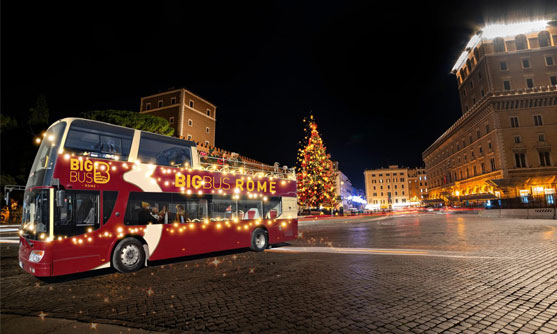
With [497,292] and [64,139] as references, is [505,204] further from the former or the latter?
[64,139]

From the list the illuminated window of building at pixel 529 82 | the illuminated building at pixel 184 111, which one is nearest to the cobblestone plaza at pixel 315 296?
the illuminated building at pixel 184 111

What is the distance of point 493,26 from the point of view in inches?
2015

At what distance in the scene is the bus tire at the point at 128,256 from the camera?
8.01 m

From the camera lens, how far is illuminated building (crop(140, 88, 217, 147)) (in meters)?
50.3

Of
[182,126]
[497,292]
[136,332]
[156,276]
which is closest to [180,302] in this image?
[136,332]

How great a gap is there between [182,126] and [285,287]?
48399mm

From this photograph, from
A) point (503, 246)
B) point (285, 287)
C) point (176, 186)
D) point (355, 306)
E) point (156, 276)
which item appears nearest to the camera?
point (355, 306)

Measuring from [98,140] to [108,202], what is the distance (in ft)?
6.10

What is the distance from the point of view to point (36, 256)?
6887 mm

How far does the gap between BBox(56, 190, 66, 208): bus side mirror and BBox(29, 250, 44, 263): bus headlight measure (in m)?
1.22

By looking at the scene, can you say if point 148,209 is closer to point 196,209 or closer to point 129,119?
point 196,209

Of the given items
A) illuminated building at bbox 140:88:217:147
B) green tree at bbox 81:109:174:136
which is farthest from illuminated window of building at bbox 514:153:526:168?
green tree at bbox 81:109:174:136

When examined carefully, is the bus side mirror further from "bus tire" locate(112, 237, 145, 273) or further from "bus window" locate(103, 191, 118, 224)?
"bus tire" locate(112, 237, 145, 273)

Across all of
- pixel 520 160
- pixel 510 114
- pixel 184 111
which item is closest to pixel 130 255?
pixel 184 111
